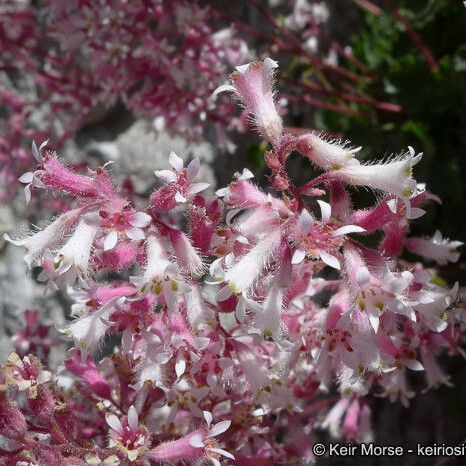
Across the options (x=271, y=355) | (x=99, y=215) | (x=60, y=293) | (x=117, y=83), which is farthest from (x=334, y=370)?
(x=60, y=293)

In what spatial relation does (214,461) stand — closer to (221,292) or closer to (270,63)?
(221,292)

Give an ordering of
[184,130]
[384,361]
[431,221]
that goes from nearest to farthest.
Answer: [384,361] → [184,130] → [431,221]

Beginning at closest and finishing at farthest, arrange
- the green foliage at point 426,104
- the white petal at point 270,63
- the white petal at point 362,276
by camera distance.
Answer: the white petal at point 362,276 → the white petal at point 270,63 → the green foliage at point 426,104

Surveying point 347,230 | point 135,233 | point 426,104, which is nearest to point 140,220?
point 135,233

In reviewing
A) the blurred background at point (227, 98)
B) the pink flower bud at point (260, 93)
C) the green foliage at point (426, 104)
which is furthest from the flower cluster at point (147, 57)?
the pink flower bud at point (260, 93)

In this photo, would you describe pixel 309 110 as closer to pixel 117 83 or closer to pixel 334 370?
pixel 117 83

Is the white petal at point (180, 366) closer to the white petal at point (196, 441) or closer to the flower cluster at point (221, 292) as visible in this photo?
the flower cluster at point (221, 292)

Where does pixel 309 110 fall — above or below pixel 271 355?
below
